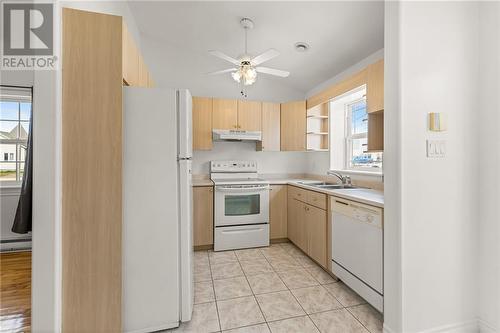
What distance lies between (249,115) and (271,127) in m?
0.42

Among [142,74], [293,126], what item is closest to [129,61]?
[142,74]

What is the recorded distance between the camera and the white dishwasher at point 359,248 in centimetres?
171

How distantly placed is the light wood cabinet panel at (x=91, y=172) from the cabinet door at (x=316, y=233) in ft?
6.35

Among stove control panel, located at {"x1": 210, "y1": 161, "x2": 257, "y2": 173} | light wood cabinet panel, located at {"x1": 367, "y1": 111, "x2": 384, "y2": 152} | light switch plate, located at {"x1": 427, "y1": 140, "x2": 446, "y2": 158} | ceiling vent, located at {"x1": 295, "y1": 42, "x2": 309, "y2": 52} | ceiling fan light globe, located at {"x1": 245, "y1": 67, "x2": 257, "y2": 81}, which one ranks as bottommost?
stove control panel, located at {"x1": 210, "y1": 161, "x2": 257, "y2": 173}

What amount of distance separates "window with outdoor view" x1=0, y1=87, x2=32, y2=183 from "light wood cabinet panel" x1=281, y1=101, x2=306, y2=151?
10.9 ft

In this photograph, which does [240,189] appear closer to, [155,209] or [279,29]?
[155,209]

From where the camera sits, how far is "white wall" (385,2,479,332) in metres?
1.45

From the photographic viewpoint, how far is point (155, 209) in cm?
157

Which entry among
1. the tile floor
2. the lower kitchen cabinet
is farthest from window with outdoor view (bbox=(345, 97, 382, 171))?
the tile floor

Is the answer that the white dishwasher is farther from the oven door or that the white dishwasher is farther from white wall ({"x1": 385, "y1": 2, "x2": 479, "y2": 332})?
the oven door

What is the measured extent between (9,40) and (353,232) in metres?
2.81

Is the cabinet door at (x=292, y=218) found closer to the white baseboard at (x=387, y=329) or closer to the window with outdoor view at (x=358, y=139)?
the window with outdoor view at (x=358, y=139)

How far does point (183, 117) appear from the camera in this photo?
1.64 meters

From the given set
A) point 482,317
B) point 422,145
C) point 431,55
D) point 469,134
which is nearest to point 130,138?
point 422,145
